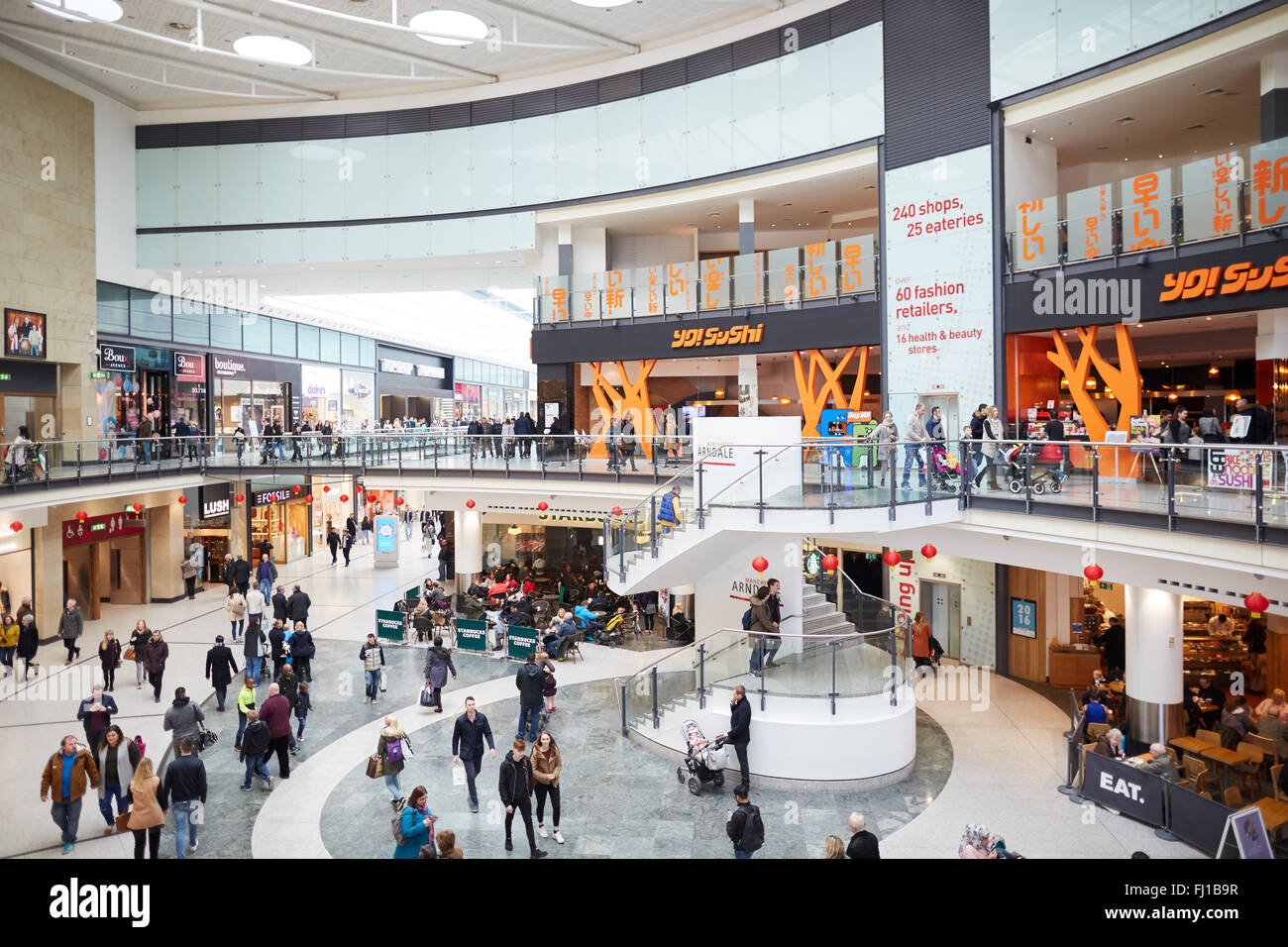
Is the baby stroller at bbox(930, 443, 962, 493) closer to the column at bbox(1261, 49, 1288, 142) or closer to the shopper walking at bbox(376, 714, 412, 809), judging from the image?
the column at bbox(1261, 49, 1288, 142)

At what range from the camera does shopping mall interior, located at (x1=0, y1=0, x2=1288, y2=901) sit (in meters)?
9.91

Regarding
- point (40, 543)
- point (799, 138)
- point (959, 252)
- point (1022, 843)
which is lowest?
point (1022, 843)

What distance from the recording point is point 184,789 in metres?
8.23

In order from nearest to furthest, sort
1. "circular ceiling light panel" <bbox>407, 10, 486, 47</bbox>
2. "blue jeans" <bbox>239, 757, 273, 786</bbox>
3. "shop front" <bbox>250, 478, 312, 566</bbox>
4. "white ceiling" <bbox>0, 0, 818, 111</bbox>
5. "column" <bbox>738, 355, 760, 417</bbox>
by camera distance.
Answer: "blue jeans" <bbox>239, 757, 273, 786</bbox>, "white ceiling" <bbox>0, 0, 818, 111</bbox>, "circular ceiling light panel" <bbox>407, 10, 486, 47</bbox>, "column" <bbox>738, 355, 760, 417</bbox>, "shop front" <bbox>250, 478, 312, 566</bbox>

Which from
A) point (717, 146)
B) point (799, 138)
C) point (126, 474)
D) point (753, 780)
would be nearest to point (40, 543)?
point (126, 474)

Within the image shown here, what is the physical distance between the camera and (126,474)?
63.9 ft

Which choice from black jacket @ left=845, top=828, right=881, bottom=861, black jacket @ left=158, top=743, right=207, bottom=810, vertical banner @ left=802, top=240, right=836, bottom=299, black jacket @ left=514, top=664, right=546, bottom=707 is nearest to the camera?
black jacket @ left=845, top=828, right=881, bottom=861

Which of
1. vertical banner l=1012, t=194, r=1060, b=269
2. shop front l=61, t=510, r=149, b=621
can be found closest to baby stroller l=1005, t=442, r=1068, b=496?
vertical banner l=1012, t=194, r=1060, b=269

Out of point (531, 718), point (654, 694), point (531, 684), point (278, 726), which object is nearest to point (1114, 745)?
point (654, 694)

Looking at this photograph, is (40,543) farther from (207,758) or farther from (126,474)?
(207,758)

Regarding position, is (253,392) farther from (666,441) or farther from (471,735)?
(471,735)

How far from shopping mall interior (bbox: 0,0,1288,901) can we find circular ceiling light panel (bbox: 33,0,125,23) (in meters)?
0.08

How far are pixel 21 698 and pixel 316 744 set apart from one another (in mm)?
6303
